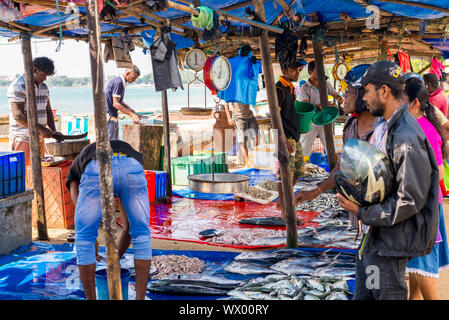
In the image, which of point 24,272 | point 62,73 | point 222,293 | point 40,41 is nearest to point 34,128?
point 40,41

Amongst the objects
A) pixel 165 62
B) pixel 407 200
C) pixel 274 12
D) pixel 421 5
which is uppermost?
pixel 274 12

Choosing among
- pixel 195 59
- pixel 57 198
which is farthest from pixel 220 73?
pixel 57 198

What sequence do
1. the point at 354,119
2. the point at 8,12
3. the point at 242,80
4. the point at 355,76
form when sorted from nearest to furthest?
the point at 355,76 < the point at 354,119 < the point at 8,12 < the point at 242,80

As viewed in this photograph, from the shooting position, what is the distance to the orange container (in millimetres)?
6145

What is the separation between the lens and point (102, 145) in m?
2.47

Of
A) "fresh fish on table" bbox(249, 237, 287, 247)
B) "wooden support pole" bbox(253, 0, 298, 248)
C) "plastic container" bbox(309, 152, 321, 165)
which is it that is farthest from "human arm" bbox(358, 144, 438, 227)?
"plastic container" bbox(309, 152, 321, 165)

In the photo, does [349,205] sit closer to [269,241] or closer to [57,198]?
[269,241]

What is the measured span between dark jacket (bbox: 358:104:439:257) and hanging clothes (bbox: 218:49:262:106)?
185 inches

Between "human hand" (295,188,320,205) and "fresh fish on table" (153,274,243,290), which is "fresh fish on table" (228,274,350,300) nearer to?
"fresh fish on table" (153,274,243,290)

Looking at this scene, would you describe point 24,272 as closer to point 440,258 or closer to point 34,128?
point 34,128

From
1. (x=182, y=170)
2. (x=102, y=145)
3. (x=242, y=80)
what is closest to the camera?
(x=102, y=145)

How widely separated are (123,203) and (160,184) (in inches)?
163

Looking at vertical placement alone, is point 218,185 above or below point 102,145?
below

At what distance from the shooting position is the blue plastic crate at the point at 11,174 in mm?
5012
